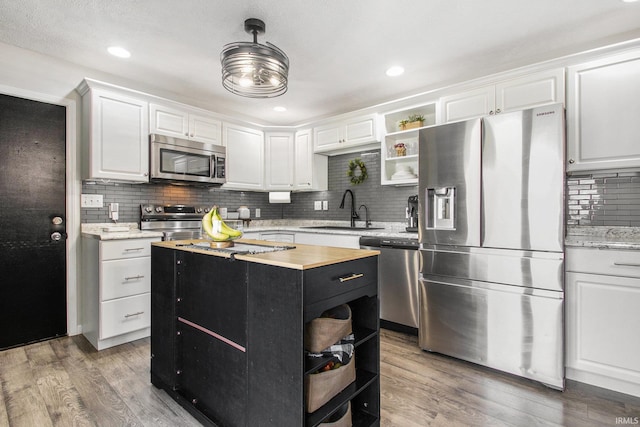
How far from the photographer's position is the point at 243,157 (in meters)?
4.17

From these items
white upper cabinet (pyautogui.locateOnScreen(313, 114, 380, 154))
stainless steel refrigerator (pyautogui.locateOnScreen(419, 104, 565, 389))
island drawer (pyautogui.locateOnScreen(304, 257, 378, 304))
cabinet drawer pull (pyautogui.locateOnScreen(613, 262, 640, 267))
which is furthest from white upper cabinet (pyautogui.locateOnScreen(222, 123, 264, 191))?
cabinet drawer pull (pyautogui.locateOnScreen(613, 262, 640, 267))

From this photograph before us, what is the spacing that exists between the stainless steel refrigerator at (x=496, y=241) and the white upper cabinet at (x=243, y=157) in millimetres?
2408

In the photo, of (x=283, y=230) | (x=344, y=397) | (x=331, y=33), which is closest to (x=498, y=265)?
(x=344, y=397)

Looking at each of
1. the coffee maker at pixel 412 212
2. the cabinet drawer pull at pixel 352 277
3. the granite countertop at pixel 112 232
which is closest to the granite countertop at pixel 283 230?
the granite countertop at pixel 112 232

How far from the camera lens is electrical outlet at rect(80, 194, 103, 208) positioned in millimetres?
3049

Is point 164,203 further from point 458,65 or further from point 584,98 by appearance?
point 584,98

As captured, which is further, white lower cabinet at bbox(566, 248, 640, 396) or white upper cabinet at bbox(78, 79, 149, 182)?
white upper cabinet at bbox(78, 79, 149, 182)

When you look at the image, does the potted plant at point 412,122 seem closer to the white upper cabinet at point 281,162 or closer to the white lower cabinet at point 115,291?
the white upper cabinet at point 281,162

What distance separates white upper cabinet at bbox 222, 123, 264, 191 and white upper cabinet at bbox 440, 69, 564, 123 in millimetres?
2412

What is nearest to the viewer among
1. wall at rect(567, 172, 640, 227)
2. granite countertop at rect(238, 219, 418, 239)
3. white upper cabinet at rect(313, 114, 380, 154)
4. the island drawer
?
the island drawer

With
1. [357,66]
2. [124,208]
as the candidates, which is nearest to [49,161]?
[124,208]

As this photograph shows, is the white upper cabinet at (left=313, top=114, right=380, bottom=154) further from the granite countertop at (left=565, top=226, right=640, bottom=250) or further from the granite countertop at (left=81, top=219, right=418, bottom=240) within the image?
the granite countertop at (left=565, top=226, right=640, bottom=250)

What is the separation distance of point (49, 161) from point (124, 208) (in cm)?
73

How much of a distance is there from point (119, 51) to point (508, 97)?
10.8 feet
